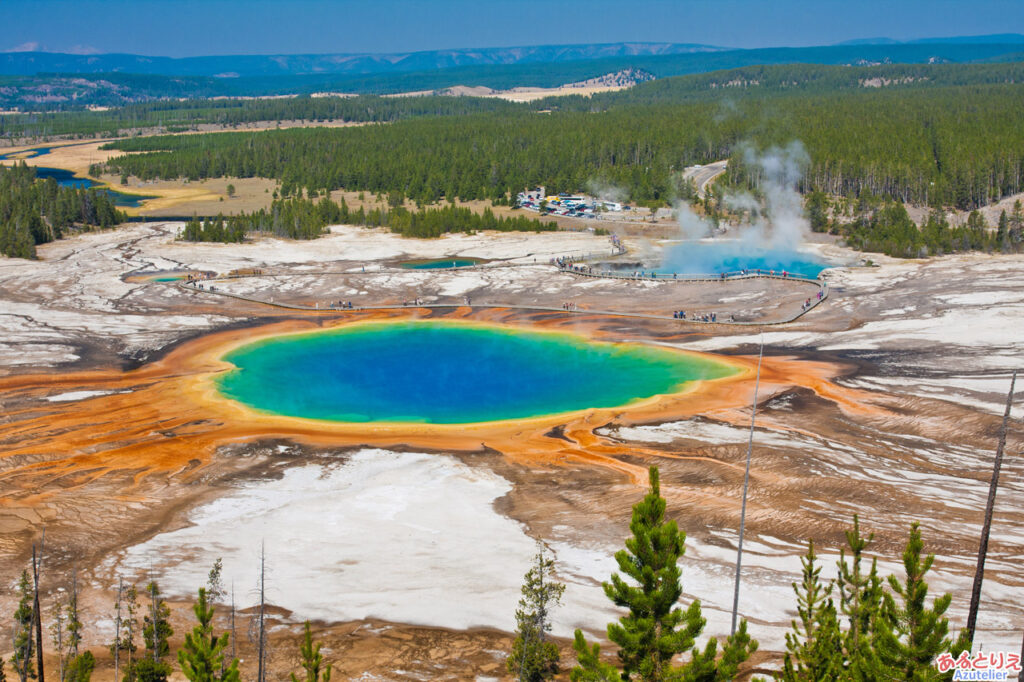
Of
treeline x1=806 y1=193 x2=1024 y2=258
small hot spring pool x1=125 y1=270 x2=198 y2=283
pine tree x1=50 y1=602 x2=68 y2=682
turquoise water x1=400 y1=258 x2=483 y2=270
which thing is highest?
treeline x1=806 y1=193 x2=1024 y2=258

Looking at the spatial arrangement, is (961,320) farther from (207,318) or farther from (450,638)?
(207,318)

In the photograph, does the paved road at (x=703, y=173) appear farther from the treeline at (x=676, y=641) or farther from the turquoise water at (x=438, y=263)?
the treeline at (x=676, y=641)

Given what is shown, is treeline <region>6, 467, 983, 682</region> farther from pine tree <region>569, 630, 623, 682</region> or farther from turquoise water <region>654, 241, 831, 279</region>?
turquoise water <region>654, 241, 831, 279</region>

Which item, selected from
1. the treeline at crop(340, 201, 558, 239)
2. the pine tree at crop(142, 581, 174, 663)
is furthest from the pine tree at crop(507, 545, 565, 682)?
the treeline at crop(340, 201, 558, 239)

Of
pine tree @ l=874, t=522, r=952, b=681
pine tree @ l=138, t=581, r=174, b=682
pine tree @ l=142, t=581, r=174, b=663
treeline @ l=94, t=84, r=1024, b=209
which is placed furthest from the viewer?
treeline @ l=94, t=84, r=1024, b=209

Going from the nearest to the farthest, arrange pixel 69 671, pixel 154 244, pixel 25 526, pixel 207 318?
pixel 69 671
pixel 25 526
pixel 207 318
pixel 154 244

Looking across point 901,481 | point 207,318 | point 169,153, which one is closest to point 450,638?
point 901,481
